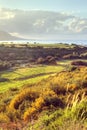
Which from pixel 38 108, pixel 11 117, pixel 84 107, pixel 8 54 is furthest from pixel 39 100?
pixel 8 54

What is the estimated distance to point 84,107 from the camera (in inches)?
434

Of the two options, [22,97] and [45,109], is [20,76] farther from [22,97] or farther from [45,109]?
[45,109]

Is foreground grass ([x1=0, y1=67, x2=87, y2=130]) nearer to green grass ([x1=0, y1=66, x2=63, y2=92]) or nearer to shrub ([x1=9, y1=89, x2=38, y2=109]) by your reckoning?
shrub ([x1=9, y1=89, x2=38, y2=109])

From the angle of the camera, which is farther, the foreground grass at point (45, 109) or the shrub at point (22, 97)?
the shrub at point (22, 97)

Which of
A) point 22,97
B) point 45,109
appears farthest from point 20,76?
point 45,109

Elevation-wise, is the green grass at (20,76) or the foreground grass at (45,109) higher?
the foreground grass at (45,109)

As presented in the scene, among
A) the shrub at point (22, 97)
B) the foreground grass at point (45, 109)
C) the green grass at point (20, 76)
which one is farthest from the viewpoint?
the green grass at point (20, 76)

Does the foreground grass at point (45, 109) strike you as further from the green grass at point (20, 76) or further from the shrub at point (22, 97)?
the green grass at point (20, 76)

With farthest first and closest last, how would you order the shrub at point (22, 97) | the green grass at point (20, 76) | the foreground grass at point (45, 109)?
the green grass at point (20, 76), the shrub at point (22, 97), the foreground grass at point (45, 109)

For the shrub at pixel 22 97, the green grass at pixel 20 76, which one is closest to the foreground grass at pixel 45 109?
the shrub at pixel 22 97

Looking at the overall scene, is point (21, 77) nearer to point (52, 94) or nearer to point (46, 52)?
point (52, 94)

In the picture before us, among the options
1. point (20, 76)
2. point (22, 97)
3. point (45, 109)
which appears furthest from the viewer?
point (20, 76)

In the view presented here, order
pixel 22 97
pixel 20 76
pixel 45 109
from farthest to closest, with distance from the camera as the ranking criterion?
pixel 20 76 < pixel 22 97 < pixel 45 109

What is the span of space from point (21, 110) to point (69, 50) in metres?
Result: 58.3
